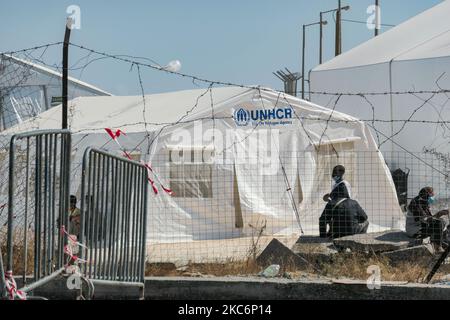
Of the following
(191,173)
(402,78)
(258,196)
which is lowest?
(258,196)

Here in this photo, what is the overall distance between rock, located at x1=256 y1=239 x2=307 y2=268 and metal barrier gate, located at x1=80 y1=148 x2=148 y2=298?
5.93ft

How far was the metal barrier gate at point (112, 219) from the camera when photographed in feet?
16.9

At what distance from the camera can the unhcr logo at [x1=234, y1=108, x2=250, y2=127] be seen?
12.8 metres

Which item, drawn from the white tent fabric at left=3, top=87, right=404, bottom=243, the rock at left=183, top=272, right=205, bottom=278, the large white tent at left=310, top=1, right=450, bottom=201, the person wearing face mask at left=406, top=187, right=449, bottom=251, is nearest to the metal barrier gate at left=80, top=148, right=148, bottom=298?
the rock at left=183, top=272, right=205, bottom=278

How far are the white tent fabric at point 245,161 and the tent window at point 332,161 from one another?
0.02m

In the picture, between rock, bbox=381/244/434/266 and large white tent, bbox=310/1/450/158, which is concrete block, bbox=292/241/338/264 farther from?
large white tent, bbox=310/1/450/158

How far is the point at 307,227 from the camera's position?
41.9 ft

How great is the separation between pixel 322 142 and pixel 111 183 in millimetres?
8218

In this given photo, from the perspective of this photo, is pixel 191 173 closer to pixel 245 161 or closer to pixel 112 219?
pixel 245 161

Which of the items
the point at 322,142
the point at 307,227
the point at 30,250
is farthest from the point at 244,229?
the point at 30,250

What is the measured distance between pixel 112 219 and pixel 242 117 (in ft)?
24.4

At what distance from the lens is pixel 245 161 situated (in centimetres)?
1266

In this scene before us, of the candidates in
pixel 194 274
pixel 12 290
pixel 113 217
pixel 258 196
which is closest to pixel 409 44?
pixel 258 196
